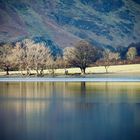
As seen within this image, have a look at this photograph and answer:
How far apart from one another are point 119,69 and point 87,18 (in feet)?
11.0

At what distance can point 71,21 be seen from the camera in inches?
933

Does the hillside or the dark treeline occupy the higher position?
the hillside

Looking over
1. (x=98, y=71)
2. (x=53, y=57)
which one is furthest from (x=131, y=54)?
(x=53, y=57)

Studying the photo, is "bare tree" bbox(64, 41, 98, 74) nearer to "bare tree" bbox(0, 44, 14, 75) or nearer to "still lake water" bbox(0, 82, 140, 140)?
"bare tree" bbox(0, 44, 14, 75)

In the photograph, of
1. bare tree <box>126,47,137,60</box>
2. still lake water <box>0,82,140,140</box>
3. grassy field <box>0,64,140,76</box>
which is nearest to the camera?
still lake water <box>0,82,140,140</box>

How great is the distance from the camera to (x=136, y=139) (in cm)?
761

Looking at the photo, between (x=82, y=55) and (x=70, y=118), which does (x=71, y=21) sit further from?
(x=70, y=118)

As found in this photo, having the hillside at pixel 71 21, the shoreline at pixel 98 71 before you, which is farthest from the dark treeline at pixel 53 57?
the hillside at pixel 71 21

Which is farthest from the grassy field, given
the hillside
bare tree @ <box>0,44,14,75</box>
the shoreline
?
the hillside

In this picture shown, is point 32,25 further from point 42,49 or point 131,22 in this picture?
point 131,22

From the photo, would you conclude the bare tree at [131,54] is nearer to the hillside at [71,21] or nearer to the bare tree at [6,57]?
the hillside at [71,21]

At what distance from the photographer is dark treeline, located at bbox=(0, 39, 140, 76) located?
23359 millimetres

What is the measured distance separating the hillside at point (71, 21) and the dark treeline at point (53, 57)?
1.27 ft

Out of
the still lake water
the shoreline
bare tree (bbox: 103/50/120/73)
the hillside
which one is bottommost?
the still lake water
